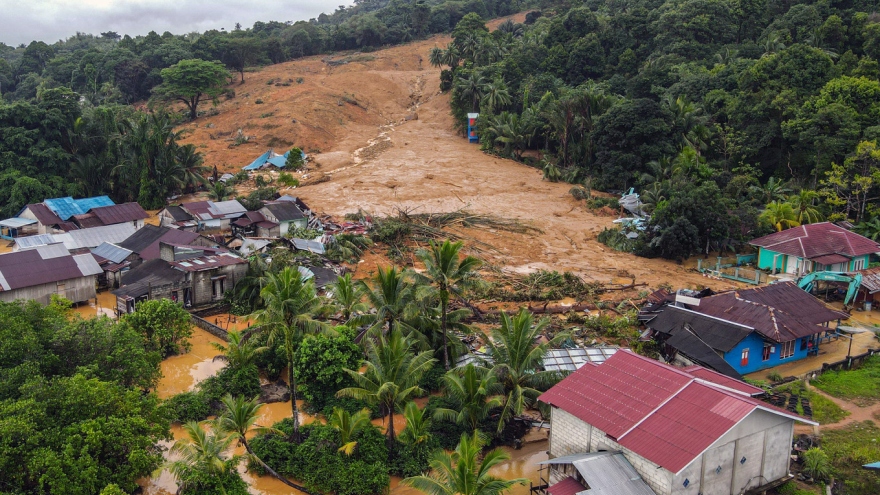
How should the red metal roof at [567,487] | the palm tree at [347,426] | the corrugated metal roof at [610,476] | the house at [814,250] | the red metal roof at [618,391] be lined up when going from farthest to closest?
1. the house at [814,250]
2. the palm tree at [347,426]
3. the red metal roof at [618,391]
4. the red metal roof at [567,487]
5. the corrugated metal roof at [610,476]

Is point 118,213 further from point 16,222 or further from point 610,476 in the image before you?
point 610,476

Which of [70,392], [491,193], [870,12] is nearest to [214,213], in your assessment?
[491,193]

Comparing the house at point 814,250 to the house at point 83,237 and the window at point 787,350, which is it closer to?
the window at point 787,350

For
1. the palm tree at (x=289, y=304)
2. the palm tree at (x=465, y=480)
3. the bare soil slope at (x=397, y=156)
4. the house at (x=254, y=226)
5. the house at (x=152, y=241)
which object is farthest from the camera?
the house at (x=254, y=226)

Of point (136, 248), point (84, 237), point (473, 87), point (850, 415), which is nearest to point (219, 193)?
point (84, 237)

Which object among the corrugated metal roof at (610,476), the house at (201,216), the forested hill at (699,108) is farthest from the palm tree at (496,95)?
the corrugated metal roof at (610,476)

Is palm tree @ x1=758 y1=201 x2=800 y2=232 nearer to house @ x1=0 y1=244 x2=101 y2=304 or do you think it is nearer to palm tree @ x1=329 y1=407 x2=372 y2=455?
palm tree @ x1=329 y1=407 x2=372 y2=455
